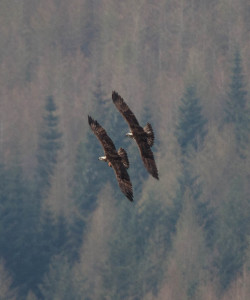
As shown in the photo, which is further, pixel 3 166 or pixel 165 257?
pixel 3 166

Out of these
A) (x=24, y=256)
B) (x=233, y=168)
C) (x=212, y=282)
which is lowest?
(x=24, y=256)

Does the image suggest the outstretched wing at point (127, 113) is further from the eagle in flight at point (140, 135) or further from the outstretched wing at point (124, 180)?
the outstretched wing at point (124, 180)

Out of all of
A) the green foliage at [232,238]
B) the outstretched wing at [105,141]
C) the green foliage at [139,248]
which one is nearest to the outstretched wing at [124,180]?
the outstretched wing at [105,141]

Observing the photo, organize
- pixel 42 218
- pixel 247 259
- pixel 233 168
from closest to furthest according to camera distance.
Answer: pixel 247 259 → pixel 42 218 → pixel 233 168

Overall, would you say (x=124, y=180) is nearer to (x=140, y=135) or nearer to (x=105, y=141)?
(x=105, y=141)

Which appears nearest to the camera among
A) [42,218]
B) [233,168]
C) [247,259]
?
[247,259]

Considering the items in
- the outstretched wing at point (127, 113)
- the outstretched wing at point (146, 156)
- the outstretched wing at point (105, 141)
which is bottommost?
the outstretched wing at point (105, 141)

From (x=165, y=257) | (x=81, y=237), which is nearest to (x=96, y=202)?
(x=81, y=237)

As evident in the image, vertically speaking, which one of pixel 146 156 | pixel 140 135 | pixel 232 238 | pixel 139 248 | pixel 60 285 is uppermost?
pixel 232 238

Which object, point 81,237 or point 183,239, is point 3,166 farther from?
point 183,239

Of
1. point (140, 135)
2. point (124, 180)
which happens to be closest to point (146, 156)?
point (140, 135)

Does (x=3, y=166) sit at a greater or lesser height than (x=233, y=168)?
lesser
